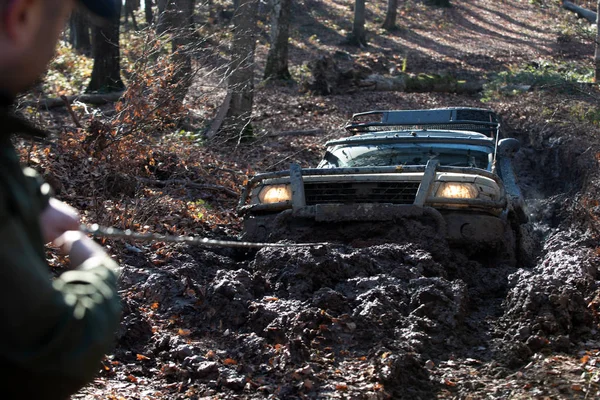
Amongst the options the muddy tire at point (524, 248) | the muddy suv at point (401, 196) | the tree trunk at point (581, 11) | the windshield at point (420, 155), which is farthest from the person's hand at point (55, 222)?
Answer: the tree trunk at point (581, 11)

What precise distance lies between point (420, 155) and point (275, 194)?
184cm

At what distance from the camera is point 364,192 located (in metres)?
7.24

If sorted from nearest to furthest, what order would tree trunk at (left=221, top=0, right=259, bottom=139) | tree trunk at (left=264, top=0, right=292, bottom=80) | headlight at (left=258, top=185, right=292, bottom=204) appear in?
1. headlight at (left=258, top=185, right=292, bottom=204)
2. tree trunk at (left=221, top=0, right=259, bottom=139)
3. tree trunk at (left=264, top=0, right=292, bottom=80)

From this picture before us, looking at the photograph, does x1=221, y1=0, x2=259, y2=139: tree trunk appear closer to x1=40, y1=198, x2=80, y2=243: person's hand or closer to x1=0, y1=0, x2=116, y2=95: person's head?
x1=40, y1=198, x2=80, y2=243: person's hand

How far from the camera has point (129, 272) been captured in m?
6.25

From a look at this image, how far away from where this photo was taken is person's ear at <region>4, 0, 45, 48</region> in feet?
3.97

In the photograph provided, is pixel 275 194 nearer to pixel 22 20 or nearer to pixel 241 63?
pixel 241 63

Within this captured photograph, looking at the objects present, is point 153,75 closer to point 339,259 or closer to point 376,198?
point 376,198

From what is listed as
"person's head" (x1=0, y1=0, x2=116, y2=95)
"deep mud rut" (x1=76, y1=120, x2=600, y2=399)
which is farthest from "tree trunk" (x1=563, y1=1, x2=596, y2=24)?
"person's head" (x1=0, y1=0, x2=116, y2=95)

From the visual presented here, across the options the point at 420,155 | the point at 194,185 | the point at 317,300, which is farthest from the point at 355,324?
the point at 194,185

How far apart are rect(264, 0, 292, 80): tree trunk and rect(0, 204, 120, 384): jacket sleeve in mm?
19468

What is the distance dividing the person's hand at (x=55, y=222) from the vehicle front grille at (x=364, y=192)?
575 centimetres

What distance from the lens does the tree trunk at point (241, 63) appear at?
1330 cm

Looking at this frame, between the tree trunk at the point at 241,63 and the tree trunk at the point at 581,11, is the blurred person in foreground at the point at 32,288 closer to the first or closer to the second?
the tree trunk at the point at 241,63
